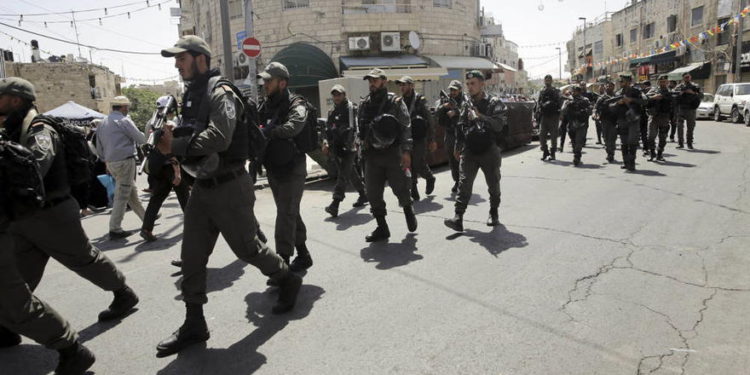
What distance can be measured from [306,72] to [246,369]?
21.0 metres

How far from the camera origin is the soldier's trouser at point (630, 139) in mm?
9367

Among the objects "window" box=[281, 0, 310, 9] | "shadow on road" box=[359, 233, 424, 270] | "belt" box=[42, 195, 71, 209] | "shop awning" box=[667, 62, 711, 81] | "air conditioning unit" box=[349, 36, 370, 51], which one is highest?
"window" box=[281, 0, 310, 9]

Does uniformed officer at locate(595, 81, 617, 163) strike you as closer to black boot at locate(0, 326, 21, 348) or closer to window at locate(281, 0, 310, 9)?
black boot at locate(0, 326, 21, 348)

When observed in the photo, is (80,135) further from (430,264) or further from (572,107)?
(572,107)

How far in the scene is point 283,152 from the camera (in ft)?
Answer: 13.6

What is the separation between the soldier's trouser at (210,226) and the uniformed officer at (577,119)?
8.96m

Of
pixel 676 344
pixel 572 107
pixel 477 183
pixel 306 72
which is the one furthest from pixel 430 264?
pixel 306 72

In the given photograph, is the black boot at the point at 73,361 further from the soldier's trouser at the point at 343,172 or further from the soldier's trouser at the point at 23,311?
the soldier's trouser at the point at 343,172

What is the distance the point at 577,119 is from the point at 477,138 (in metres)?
6.83

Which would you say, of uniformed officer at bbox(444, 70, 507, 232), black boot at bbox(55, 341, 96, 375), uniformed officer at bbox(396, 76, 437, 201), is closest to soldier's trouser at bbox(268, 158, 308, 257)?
black boot at bbox(55, 341, 96, 375)

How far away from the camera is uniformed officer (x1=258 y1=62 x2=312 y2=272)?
13.6ft

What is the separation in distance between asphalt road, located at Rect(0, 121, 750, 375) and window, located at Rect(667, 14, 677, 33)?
35762 mm

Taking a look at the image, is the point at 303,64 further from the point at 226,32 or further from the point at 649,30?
the point at 649,30

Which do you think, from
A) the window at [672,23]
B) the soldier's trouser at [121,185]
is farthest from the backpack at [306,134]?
the window at [672,23]
